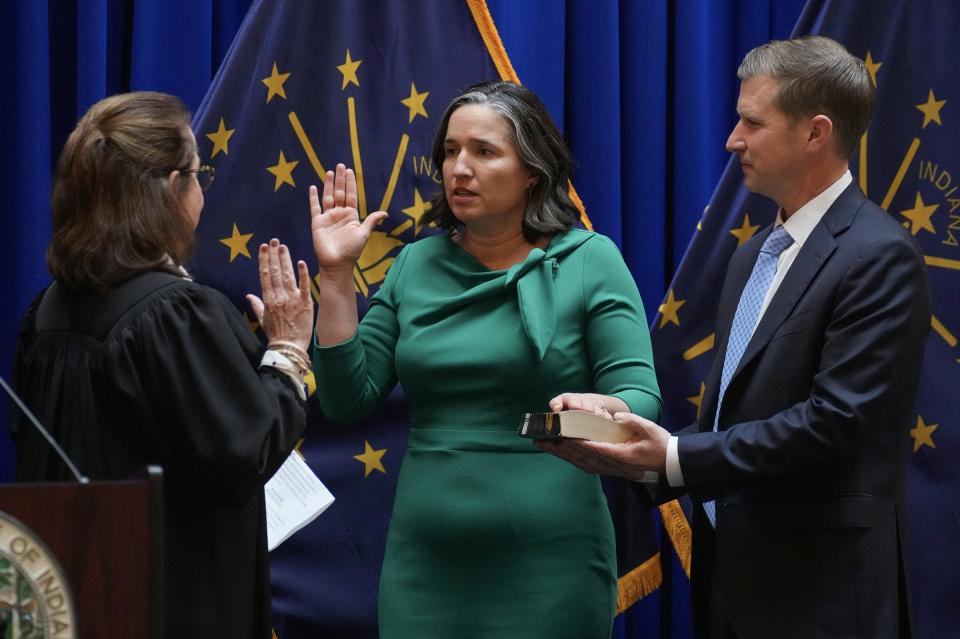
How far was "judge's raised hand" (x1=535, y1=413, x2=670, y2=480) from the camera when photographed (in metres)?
2.03

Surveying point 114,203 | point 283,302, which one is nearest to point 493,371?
point 283,302

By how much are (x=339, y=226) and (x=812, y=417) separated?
96 centimetres

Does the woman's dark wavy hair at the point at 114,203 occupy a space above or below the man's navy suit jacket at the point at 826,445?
above

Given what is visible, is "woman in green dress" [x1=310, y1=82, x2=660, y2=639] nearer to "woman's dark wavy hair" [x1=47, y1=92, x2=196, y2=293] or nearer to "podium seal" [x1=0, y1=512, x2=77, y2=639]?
"woman's dark wavy hair" [x1=47, y1=92, x2=196, y2=293]

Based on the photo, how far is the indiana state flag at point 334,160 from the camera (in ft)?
9.56

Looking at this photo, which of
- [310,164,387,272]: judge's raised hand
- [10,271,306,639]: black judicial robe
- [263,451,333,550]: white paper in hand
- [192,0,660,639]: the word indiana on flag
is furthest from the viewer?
[192,0,660,639]: the word indiana on flag

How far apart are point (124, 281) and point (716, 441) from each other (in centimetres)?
99

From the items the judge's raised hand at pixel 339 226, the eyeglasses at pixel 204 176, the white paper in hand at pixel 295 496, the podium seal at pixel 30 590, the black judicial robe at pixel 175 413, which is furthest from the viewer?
the white paper in hand at pixel 295 496

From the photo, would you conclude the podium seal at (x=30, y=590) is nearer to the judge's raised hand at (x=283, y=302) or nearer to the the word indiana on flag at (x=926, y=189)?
the judge's raised hand at (x=283, y=302)

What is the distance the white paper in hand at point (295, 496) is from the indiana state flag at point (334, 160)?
81mm

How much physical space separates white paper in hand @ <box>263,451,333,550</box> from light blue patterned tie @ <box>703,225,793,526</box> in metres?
0.96

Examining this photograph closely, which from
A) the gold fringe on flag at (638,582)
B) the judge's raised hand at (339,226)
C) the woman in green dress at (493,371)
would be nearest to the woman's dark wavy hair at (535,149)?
the woman in green dress at (493,371)

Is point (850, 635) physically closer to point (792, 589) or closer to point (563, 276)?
point (792, 589)

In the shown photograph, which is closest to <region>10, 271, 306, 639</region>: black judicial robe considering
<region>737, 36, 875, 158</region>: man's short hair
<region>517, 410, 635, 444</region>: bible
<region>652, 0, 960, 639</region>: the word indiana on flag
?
<region>517, 410, 635, 444</region>: bible
